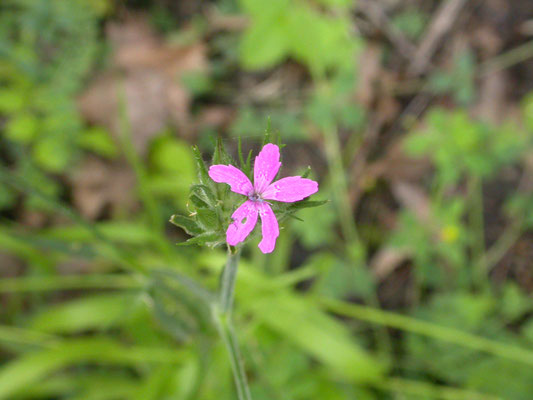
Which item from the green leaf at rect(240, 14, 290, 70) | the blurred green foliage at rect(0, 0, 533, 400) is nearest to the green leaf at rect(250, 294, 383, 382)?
the blurred green foliage at rect(0, 0, 533, 400)

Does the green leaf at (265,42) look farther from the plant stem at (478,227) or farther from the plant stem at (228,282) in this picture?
the plant stem at (228,282)

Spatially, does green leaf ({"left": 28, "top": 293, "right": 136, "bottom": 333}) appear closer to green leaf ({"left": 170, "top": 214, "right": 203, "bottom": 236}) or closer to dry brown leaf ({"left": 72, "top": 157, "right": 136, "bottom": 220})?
dry brown leaf ({"left": 72, "top": 157, "right": 136, "bottom": 220})

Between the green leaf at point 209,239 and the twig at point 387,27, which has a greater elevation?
the twig at point 387,27

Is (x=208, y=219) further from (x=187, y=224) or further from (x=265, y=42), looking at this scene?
(x=265, y=42)

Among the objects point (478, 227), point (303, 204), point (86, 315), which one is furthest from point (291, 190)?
point (478, 227)

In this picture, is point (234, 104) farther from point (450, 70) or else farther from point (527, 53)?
point (527, 53)

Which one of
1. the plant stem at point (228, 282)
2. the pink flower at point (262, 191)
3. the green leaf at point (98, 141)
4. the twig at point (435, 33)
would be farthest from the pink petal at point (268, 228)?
the twig at point (435, 33)

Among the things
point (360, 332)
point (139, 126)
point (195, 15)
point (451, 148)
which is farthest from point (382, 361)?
point (195, 15)
